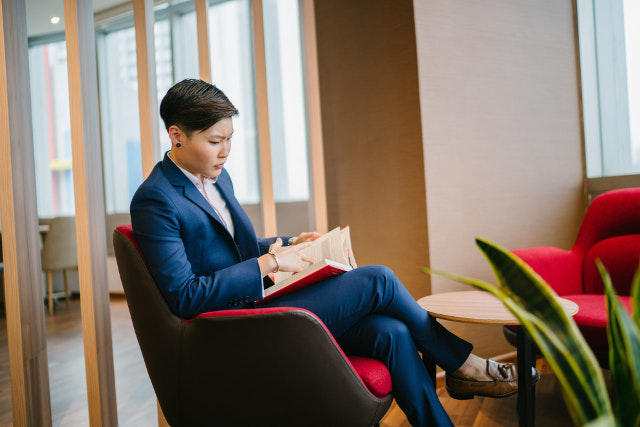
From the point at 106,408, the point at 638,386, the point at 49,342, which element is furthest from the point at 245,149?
the point at 638,386

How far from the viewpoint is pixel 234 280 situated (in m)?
1.30

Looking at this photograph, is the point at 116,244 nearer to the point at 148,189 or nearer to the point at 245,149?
the point at 148,189

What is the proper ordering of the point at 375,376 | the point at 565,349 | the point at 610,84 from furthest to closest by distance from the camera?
the point at 610,84 < the point at 375,376 < the point at 565,349

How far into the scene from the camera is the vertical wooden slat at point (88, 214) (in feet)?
5.91

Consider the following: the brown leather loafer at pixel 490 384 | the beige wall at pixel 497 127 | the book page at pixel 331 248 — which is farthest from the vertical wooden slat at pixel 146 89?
the brown leather loafer at pixel 490 384

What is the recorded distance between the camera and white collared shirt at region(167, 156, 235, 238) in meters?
1.52

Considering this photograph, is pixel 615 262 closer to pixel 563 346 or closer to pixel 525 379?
pixel 525 379

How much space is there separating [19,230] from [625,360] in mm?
1996

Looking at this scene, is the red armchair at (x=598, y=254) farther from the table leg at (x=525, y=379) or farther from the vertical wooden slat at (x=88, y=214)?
the vertical wooden slat at (x=88, y=214)

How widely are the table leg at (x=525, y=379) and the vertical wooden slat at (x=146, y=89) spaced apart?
1.57 meters

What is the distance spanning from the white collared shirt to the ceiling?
322 cm

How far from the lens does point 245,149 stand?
491 centimetres

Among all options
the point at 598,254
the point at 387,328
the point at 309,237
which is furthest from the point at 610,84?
the point at 387,328

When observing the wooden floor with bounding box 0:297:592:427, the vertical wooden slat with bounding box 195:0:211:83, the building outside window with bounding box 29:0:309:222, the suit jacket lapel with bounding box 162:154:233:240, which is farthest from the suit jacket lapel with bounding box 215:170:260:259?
the building outside window with bounding box 29:0:309:222
